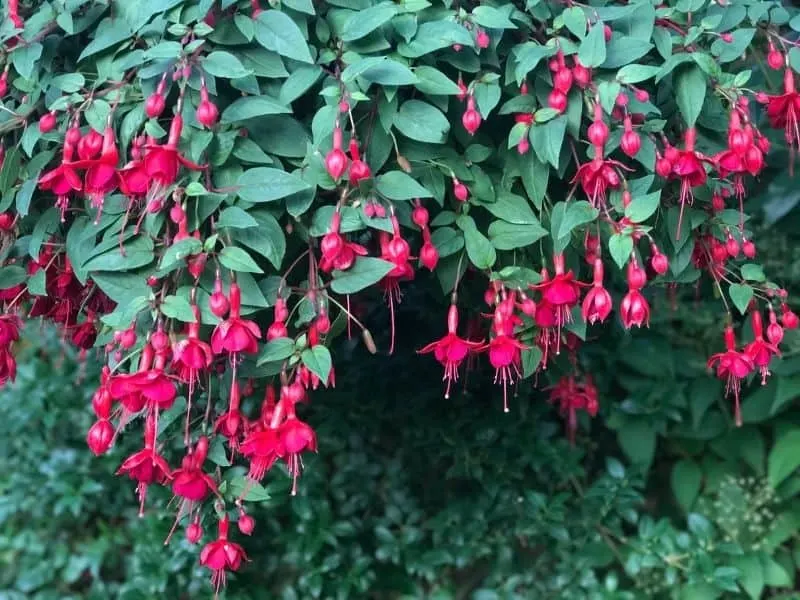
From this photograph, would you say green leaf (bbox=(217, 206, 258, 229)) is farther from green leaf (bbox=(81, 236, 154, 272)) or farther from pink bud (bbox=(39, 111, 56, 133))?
pink bud (bbox=(39, 111, 56, 133))

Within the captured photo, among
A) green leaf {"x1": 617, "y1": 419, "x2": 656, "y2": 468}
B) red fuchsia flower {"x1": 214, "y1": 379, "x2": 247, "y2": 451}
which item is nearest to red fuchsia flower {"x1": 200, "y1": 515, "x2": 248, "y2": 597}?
red fuchsia flower {"x1": 214, "y1": 379, "x2": 247, "y2": 451}

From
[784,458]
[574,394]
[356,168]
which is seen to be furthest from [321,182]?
[784,458]

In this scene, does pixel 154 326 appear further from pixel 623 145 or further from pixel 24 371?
pixel 24 371

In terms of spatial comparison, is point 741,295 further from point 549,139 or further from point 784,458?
point 784,458

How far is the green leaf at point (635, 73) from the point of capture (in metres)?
0.75

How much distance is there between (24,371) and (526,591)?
3.90 ft

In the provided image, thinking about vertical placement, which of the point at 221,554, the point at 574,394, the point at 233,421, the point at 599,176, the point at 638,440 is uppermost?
the point at 599,176

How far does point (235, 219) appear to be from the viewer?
70 cm

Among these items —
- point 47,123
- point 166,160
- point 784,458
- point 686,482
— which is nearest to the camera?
point 166,160

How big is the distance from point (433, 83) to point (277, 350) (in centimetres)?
27

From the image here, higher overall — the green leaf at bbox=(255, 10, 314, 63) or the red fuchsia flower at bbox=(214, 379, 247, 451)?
the green leaf at bbox=(255, 10, 314, 63)

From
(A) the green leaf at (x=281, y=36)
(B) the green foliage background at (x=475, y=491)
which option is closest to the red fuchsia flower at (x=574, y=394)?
(B) the green foliage background at (x=475, y=491)

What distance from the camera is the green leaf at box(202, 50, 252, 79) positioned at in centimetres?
71

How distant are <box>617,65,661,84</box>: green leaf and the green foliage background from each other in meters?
0.68
